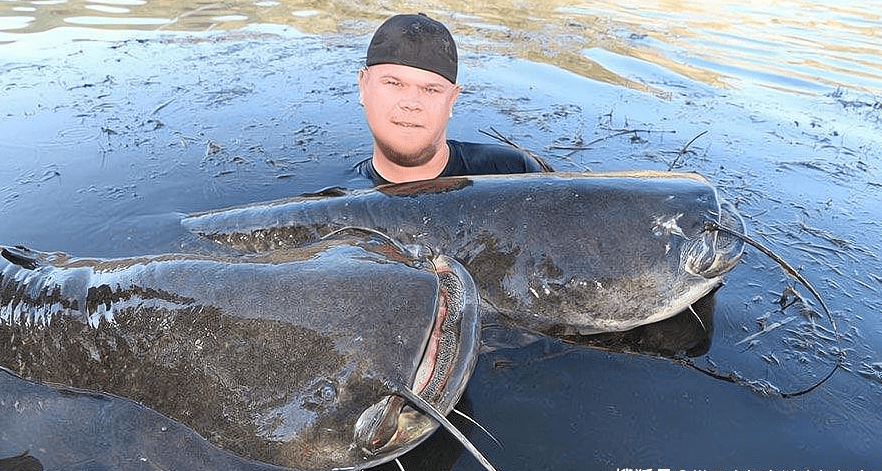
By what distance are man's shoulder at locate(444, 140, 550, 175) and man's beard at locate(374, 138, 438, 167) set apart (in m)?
0.20

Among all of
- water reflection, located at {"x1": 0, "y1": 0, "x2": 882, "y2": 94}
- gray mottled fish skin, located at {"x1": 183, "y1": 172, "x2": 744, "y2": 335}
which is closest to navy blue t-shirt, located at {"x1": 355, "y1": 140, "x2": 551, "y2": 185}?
gray mottled fish skin, located at {"x1": 183, "y1": 172, "x2": 744, "y2": 335}

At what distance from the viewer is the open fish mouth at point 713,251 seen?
2.22 metres

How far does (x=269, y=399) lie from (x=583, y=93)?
5.32 m

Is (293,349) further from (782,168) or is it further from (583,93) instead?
(583,93)

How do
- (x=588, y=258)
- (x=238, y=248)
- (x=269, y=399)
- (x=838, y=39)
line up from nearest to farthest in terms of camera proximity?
(x=269, y=399) < (x=588, y=258) < (x=238, y=248) < (x=838, y=39)

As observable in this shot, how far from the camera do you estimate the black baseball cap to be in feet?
10.1

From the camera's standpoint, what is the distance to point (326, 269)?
150cm

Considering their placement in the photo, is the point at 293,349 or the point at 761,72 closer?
the point at 293,349

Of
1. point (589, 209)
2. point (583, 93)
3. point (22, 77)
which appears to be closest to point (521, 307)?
point (589, 209)

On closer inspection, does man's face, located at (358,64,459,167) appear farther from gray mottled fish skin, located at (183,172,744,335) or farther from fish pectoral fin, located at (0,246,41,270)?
fish pectoral fin, located at (0,246,41,270)

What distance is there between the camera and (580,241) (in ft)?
7.45

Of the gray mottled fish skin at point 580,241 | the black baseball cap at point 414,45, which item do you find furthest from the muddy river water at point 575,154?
the black baseball cap at point 414,45

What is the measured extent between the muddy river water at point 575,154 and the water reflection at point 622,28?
7 centimetres

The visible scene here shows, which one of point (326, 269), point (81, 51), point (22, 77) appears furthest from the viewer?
point (81, 51)
